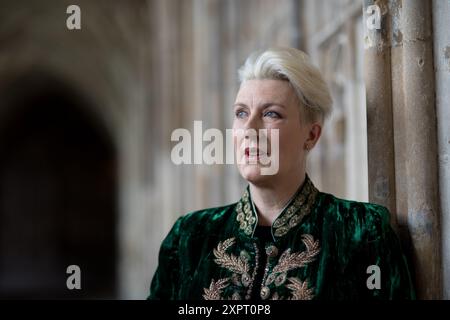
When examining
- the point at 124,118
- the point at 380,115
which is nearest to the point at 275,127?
the point at 380,115

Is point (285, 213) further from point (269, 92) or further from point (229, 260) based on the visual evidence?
point (269, 92)

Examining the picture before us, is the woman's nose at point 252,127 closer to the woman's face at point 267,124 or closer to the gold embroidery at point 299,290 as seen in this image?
the woman's face at point 267,124

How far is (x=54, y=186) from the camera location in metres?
18.2

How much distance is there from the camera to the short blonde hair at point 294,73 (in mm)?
1727

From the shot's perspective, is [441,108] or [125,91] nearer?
[441,108]

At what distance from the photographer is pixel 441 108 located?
1838 millimetres

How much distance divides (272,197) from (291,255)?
0.50 ft

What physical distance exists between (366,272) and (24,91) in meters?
16.3

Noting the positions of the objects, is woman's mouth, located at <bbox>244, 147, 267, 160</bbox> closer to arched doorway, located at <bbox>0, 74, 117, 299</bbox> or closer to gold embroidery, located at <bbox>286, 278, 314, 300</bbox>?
gold embroidery, located at <bbox>286, 278, 314, 300</bbox>

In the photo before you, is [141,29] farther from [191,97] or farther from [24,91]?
[191,97]

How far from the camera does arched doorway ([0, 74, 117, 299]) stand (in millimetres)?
17625

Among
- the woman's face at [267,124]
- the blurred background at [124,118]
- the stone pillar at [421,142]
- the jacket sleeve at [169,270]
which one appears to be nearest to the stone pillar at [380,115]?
the stone pillar at [421,142]
